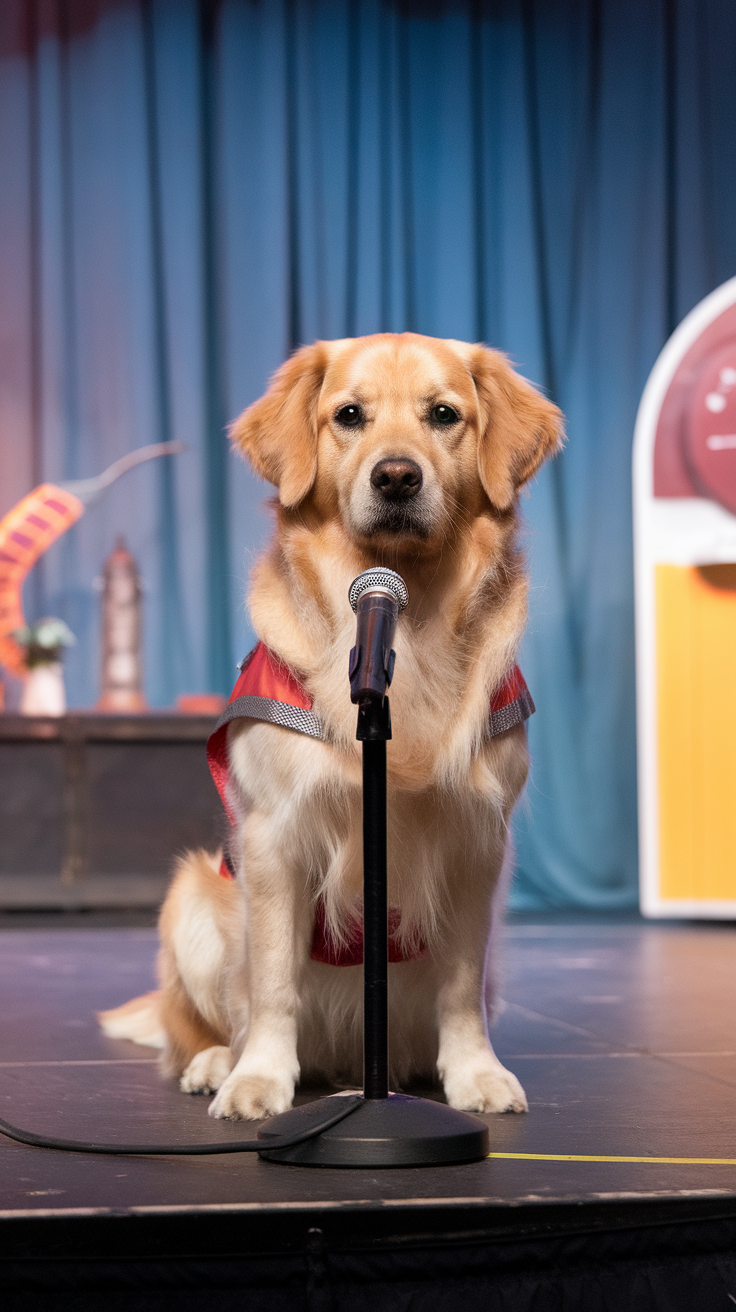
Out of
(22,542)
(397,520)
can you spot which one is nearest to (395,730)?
(397,520)

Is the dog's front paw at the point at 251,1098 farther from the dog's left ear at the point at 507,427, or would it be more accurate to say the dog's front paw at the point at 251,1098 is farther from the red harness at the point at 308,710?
the dog's left ear at the point at 507,427

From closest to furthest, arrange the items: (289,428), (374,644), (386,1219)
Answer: (386,1219), (374,644), (289,428)

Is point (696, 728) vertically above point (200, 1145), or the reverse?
point (696, 728)

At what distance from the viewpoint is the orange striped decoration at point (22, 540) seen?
499cm

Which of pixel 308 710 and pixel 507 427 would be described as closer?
pixel 308 710

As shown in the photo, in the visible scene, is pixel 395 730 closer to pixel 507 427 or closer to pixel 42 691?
pixel 507 427

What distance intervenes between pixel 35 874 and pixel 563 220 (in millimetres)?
3724

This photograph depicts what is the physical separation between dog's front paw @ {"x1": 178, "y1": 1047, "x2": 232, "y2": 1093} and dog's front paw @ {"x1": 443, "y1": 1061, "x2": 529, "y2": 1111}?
351 mm

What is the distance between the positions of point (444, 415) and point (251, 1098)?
941 mm

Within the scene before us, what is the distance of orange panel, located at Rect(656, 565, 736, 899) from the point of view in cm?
442

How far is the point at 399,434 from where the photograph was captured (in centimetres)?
167

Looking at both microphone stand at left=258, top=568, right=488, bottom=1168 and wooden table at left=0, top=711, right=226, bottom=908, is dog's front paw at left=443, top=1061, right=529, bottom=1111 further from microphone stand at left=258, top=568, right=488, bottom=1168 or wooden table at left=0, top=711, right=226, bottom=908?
wooden table at left=0, top=711, right=226, bottom=908

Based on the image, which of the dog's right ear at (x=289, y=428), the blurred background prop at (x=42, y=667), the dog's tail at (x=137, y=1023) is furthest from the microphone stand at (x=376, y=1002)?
the blurred background prop at (x=42, y=667)

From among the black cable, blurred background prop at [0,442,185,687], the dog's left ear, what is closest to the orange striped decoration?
blurred background prop at [0,442,185,687]
